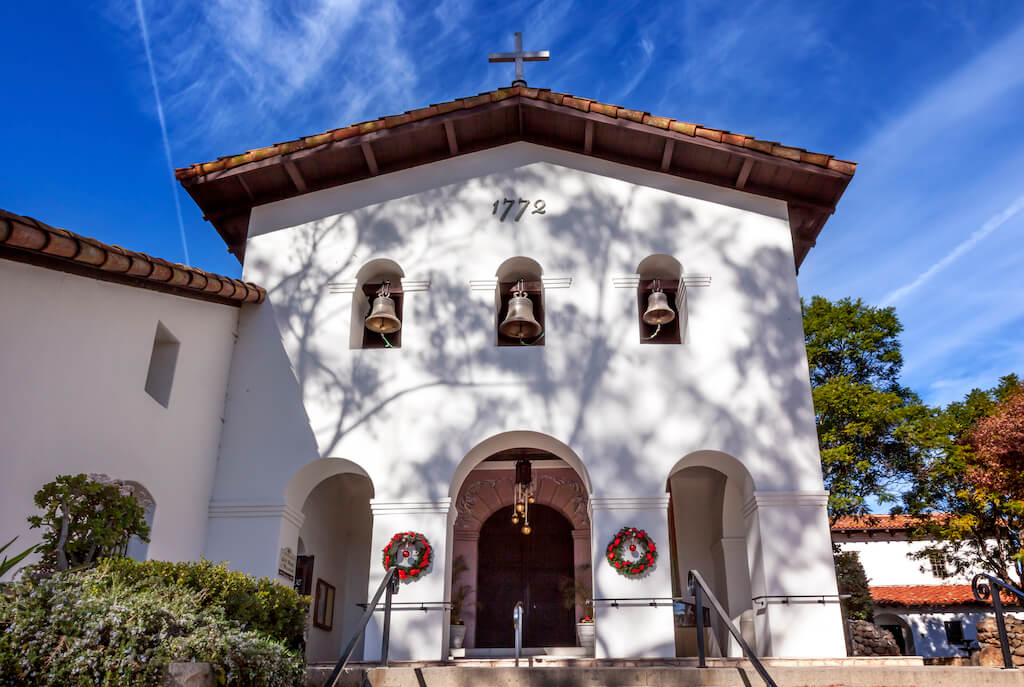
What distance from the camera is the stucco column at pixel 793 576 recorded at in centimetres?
919

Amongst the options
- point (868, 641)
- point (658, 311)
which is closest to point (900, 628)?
point (868, 641)

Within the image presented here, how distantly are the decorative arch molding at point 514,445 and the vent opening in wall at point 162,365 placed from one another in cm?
332

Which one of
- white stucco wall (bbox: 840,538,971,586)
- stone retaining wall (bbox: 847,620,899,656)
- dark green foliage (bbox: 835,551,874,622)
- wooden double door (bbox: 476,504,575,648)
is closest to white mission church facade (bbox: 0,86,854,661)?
wooden double door (bbox: 476,504,575,648)

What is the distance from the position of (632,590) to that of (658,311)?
330 cm

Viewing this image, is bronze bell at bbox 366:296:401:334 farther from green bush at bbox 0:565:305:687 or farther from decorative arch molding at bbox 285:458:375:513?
green bush at bbox 0:565:305:687

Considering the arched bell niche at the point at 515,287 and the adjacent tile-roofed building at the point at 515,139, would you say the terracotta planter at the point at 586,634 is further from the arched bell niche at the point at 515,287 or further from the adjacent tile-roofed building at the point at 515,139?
the adjacent tile-roofed building at the point at 515,139

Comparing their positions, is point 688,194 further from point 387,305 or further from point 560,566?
point 560,566

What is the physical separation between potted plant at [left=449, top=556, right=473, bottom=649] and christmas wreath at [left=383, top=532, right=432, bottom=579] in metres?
2.54

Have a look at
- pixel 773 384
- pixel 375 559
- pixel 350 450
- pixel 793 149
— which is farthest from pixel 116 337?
pixel 793 149

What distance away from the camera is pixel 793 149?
10.8 meters

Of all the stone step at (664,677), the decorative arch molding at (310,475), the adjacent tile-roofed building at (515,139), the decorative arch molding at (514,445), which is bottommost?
the stone step at (664,677)

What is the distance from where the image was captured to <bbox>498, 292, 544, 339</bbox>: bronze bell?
1050 centimetres

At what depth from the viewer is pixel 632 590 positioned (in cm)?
952

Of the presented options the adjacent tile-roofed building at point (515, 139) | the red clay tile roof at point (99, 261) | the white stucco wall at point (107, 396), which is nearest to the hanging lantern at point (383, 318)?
the red clay tile roof at point (99, 261)
